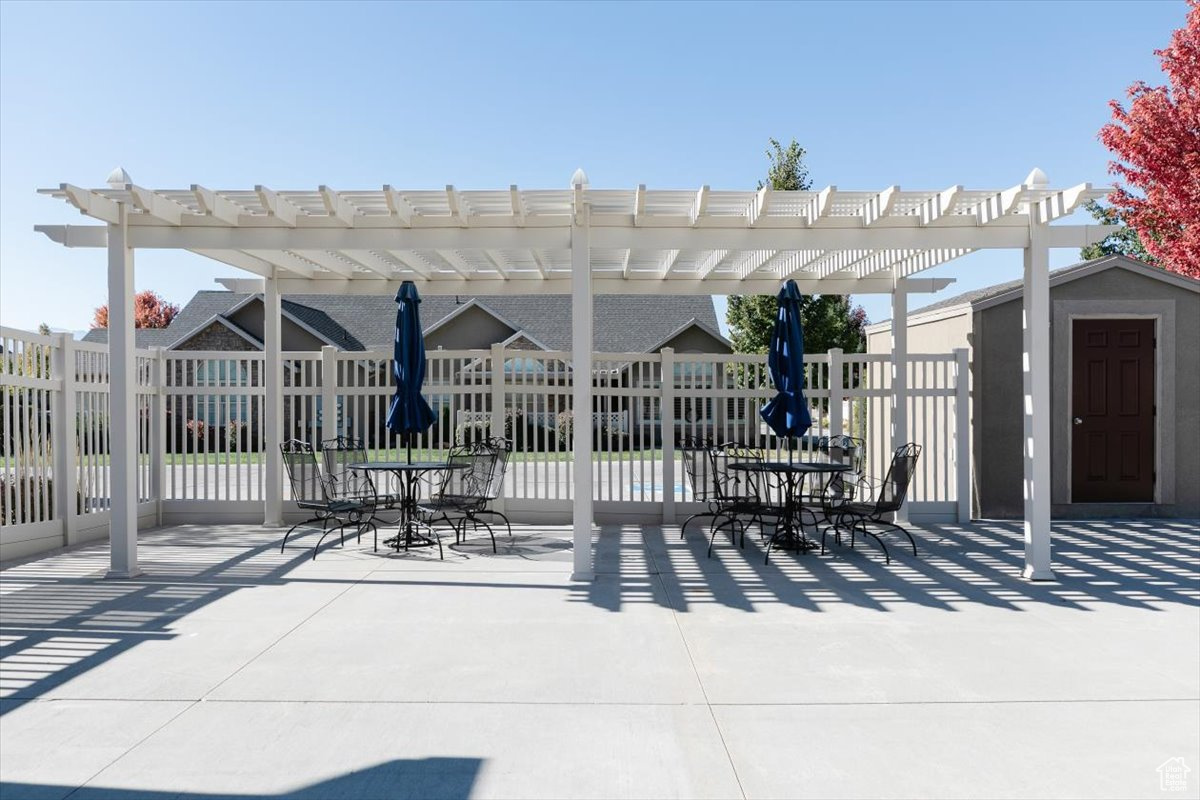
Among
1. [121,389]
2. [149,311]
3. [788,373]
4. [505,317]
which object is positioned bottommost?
[121,389]

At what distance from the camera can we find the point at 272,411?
1035cm

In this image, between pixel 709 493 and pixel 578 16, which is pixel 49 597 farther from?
pixel 578 16

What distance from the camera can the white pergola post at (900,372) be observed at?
10.4 metres

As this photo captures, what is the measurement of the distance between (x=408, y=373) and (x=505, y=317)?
21.5 m

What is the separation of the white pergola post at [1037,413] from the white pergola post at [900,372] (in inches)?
121

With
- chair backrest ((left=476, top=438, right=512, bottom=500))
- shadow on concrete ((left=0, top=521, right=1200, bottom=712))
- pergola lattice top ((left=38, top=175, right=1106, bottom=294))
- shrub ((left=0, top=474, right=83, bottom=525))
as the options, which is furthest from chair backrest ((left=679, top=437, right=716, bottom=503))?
shrub ((left=0, top=474, right=83, bottom=525))

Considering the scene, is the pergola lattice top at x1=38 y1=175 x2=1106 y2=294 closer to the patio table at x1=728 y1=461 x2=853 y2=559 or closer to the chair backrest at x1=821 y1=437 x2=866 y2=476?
the patio table at x1=728 y1=461 x2=853 y2=559

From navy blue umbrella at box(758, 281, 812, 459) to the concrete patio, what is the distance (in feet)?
5.05

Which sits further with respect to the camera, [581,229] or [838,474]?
[838,474]

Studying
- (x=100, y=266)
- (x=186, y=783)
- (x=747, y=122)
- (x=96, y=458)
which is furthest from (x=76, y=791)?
(x=747, y=122)

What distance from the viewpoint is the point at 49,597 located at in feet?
20.9

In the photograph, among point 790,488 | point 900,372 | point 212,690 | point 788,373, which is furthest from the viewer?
point 900,372

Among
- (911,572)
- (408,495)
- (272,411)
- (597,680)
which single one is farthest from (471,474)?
(597,680)

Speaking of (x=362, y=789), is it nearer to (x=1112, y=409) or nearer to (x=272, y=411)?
(x=272, y=411)
